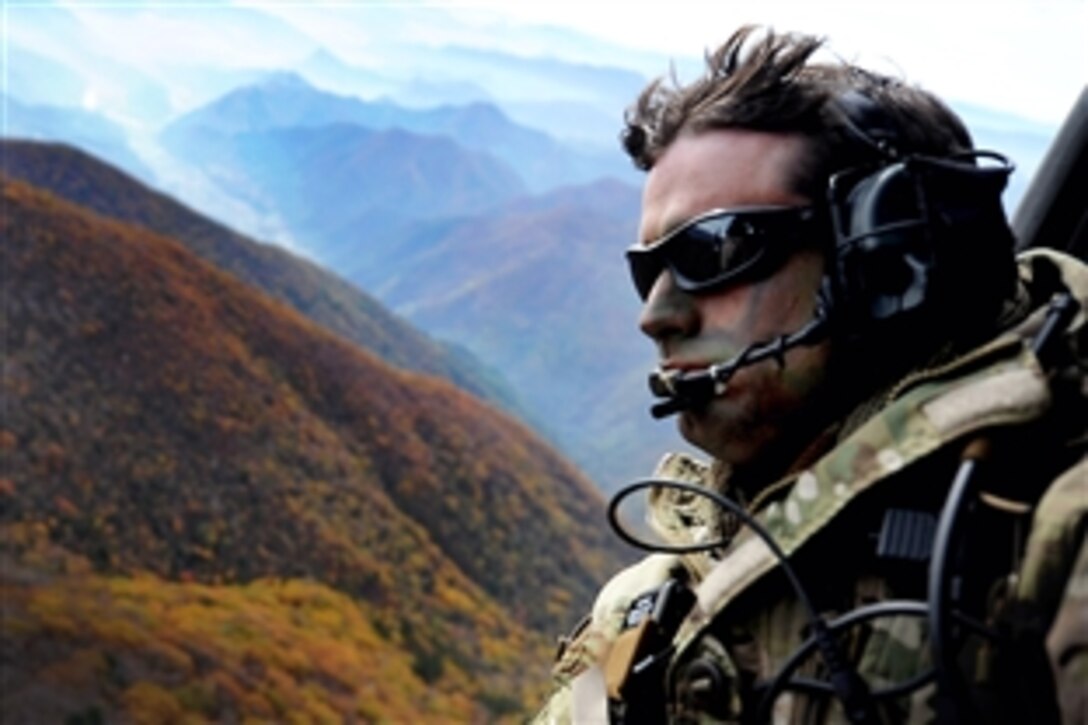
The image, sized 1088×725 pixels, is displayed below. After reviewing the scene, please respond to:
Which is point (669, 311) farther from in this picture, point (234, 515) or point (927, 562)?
point (234, 515)

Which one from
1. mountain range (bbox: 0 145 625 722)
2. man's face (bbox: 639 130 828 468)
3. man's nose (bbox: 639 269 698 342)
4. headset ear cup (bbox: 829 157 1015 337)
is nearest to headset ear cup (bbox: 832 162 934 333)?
headset ear cup (bbox: 829 157 1015 337)

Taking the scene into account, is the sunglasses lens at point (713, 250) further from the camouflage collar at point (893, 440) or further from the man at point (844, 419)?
the camouflage collar at point (893, 440)

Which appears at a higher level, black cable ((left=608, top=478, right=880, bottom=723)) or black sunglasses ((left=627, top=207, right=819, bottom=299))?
black sunglasses ((left=627, top=207, right=819, bottom=299))

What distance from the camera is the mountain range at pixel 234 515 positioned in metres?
18.0

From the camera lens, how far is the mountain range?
1802cm

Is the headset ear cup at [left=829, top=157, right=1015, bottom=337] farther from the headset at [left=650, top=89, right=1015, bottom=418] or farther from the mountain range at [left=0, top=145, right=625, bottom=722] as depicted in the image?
the mountain range at [left=0, top=145, right=625, bottom=722]

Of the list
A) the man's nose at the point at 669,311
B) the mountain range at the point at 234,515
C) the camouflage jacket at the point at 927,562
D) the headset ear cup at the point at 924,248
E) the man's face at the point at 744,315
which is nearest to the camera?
the camouflage jacket at the point at 927,562

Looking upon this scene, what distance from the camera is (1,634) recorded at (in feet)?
51.9

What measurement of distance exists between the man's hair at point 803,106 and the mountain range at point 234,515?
15.1 m

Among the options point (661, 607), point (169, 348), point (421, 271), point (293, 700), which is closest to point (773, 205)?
point (661, 607)

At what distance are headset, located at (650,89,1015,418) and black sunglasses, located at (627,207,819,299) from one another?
0.08m

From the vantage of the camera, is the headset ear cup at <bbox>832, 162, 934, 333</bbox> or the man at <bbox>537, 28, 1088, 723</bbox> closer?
the man at <bbox>537, 28, 1088, 723</bbox>

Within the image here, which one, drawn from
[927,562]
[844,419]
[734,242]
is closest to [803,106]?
[734,242]

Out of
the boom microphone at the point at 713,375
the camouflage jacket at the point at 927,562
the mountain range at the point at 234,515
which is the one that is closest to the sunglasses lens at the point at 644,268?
the boom microphone at the point at 713,375
